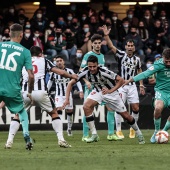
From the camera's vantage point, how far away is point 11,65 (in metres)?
14.0

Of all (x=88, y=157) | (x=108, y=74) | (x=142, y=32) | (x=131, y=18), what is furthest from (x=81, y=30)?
(x=88, y=157)

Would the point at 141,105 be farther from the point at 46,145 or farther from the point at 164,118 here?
the point at 46,145

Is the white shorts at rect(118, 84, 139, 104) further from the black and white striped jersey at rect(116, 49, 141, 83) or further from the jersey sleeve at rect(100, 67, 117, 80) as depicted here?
the jersey sleeve at rect(100, 67, 117, 80)

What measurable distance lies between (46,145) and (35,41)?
11.1 meters

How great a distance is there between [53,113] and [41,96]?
1.45 ft

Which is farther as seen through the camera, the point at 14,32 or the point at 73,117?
the point at 73,117

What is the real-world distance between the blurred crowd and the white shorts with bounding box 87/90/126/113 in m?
9.48

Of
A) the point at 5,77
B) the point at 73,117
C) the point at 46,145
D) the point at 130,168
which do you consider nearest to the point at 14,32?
the point at 5,77

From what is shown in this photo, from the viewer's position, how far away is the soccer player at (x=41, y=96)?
586 inches

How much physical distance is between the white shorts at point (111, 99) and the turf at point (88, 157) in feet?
3.16

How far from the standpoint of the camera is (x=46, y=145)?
1595 cm

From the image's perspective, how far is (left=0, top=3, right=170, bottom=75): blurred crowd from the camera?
88.5 feet

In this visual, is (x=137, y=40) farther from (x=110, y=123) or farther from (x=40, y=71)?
(x=40, y=71)

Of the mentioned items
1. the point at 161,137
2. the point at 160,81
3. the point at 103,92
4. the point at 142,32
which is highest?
the point at 142,32
